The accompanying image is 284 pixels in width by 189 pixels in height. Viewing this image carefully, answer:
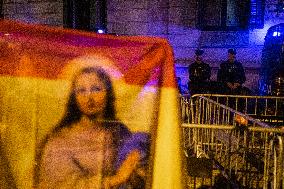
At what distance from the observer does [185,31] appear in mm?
14391

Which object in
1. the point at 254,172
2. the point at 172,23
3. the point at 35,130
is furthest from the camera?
the point at 172,23

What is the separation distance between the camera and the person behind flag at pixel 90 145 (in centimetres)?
309

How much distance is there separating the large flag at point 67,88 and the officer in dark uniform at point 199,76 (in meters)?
9.66

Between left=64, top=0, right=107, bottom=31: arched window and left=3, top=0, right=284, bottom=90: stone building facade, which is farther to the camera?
left=64, top=0, right=107, bottom=31: arched window

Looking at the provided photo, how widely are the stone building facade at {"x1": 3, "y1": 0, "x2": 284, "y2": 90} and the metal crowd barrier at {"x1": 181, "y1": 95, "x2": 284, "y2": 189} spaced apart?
560 centimetres

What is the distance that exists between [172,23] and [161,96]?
455 inches

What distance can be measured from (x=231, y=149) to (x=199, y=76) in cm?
674

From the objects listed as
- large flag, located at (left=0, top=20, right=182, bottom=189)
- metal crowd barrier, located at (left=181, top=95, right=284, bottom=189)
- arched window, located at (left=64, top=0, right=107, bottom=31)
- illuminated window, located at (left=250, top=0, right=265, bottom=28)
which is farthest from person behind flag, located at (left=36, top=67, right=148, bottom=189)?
arched window, located at (left=64, top=0, right=107, bottom=31)

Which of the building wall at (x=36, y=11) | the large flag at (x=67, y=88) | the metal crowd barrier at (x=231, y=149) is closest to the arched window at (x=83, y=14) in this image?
the building wall at (x=36, y=11)

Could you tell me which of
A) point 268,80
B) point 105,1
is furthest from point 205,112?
point 105,1

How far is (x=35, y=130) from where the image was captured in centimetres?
303

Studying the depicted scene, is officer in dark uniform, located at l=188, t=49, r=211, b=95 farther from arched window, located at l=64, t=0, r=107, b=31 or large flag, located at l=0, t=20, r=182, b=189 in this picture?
large flag, located at l=0, t=20, r=182, b=189

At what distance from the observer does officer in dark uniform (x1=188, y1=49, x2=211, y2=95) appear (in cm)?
1285

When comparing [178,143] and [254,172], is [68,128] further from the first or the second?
[254,172]
